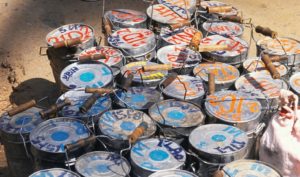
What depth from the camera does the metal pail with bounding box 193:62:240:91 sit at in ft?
15.3

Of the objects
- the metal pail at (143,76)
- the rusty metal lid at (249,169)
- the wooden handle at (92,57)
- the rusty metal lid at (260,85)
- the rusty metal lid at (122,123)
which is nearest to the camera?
the rusty metal lid at (249,169)

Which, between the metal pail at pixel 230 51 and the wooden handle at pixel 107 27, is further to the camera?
the wooden handle at pixel 107 27

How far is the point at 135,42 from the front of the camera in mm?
5129

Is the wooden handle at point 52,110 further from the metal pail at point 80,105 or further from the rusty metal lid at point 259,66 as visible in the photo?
the rusty metal lid at point 259,66

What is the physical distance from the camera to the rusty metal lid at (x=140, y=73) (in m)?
4.64

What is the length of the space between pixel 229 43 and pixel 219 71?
542mm

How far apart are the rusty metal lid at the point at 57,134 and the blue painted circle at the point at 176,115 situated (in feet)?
2.24

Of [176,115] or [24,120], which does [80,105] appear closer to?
[24,120]

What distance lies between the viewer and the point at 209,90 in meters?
4.45

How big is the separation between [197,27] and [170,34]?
454 mm

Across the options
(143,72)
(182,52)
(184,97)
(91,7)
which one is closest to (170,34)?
(182,52)

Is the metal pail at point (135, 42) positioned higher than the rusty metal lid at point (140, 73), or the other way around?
the metal pail at point (135, 42)

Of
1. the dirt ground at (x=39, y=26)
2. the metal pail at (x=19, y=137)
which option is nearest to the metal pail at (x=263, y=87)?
the metal pail at (x=19, y=137)

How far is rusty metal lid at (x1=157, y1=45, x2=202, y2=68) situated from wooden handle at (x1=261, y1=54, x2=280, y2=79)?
622 millimetres
